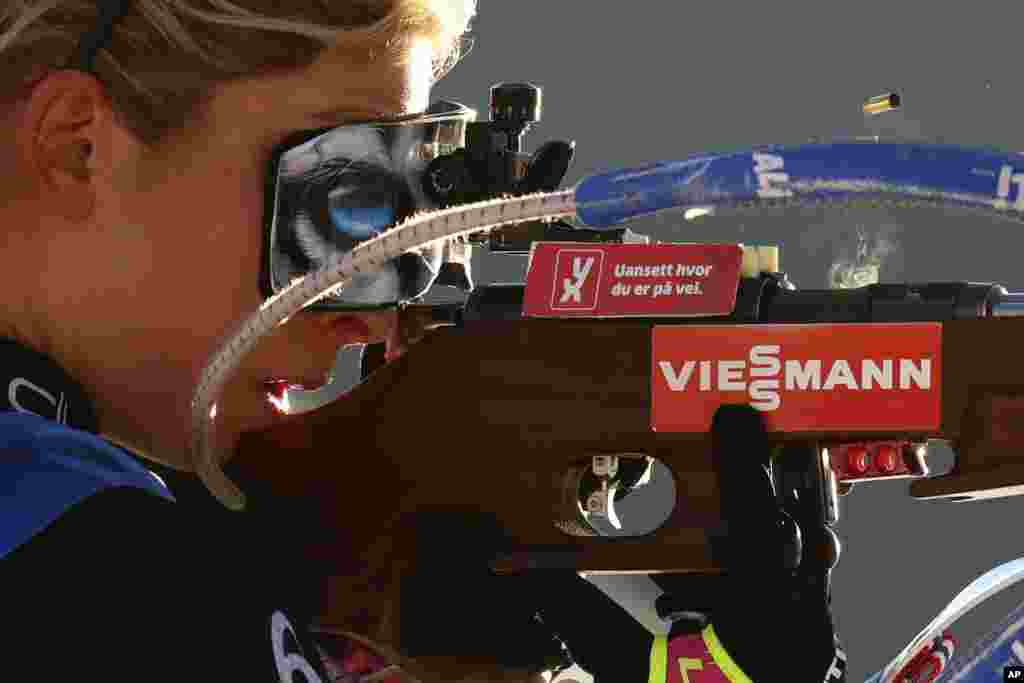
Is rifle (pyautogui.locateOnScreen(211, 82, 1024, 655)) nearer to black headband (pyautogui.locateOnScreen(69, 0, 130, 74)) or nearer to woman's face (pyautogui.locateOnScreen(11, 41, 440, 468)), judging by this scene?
woman's face (pyautogui.locateOnScreen(11, 41, 440, 468))

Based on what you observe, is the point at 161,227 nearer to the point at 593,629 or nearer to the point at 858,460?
the point at 593,629

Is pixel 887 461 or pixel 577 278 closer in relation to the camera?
pixel 577 278

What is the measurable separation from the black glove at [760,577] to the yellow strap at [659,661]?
0.05m

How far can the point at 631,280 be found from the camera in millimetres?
1119

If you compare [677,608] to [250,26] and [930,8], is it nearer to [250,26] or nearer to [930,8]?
[250,26]

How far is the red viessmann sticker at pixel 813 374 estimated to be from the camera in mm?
1043

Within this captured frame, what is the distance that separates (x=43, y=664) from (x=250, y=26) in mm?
360

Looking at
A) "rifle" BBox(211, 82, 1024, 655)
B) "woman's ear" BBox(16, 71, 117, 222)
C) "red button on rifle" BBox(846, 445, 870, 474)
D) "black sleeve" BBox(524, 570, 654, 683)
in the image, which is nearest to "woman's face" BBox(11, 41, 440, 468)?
"woman's ear" BBox(16, 71, 117, 222)

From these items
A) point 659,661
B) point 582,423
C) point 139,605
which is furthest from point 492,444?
point 139,605

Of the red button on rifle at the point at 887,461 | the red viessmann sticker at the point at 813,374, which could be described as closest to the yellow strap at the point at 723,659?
the red viessmann sticker at the point at 813,374

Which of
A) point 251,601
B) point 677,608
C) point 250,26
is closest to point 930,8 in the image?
point 677,608

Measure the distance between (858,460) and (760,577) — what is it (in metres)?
0.23

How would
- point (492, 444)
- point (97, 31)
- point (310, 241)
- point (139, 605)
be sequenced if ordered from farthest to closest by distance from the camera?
point (492, 444) < point (310, 241) < point (97, 31) < point (139, 605)

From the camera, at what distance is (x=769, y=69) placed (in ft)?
9.16
